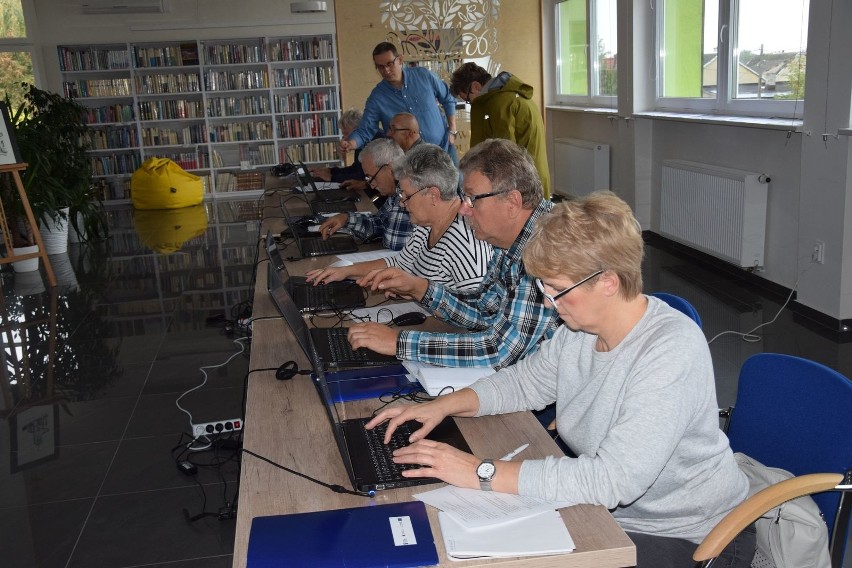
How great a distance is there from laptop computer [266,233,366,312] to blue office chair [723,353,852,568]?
1417mm

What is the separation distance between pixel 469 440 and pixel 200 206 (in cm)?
1001

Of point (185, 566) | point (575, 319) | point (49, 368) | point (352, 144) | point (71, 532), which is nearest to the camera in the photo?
point (575, 319)

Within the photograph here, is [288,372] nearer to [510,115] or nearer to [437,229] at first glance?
[437,229]

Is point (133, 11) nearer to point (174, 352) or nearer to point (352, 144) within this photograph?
point (352, 144)

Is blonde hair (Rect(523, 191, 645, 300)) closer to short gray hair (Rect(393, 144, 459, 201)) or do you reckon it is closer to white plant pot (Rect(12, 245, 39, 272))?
short gray hair (Rect(393, 144, 459, 201))

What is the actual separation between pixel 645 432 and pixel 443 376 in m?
0.71

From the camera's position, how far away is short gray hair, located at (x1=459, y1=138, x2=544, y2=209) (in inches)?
92.2

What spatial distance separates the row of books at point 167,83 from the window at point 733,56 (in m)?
6.98

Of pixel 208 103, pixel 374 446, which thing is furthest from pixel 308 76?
pixel 374 446

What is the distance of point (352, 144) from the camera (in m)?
6.29

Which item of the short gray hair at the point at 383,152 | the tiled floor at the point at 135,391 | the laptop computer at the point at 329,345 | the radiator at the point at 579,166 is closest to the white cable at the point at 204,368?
the tiled floor at the point at 135,391

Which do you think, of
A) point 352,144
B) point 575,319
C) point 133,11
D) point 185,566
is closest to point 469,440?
point 575,319

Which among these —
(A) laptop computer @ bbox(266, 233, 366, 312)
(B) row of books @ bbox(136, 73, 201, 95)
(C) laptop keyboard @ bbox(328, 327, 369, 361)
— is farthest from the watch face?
(B) row of books @ bbox(136, 73, 201, 95)

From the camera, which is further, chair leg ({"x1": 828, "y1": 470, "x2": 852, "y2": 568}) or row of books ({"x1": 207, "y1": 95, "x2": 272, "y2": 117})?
row of books ({"x1": 207, "y1": 95, "x2": 272, "y2": 117})
